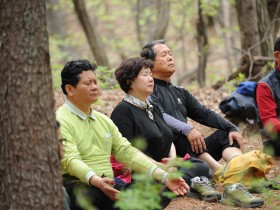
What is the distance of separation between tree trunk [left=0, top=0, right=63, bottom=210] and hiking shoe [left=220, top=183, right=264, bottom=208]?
6.28ft

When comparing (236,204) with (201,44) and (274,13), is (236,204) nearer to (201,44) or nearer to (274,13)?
(274,13)

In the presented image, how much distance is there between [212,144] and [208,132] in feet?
5.95

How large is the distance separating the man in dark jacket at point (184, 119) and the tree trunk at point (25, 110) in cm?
244

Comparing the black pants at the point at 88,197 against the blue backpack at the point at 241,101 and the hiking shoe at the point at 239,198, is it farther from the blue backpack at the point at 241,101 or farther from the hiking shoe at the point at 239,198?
the blue backpack at the point at 241,101

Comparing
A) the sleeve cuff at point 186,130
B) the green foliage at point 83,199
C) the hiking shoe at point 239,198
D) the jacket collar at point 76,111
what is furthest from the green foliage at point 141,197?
the sleeve cuff at point 186,130

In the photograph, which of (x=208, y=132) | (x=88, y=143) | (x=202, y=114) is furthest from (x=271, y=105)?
(x=88, y=143)

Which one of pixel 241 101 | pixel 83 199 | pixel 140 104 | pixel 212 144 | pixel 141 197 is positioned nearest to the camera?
pixel 141 197

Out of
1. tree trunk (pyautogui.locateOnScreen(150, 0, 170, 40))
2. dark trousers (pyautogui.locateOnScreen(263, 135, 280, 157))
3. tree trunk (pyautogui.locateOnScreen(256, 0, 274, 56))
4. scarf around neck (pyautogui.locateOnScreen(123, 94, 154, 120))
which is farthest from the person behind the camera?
tree trunk (pyautogui.locateOnScreen(150, 0, 170, 40))

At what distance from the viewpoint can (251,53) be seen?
9664mm

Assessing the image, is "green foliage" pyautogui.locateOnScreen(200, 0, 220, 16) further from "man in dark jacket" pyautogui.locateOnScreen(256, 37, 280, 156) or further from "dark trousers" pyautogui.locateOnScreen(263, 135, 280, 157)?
"dark trousers" pyautogui.locateOnScreen(263, 135, 280, 157)

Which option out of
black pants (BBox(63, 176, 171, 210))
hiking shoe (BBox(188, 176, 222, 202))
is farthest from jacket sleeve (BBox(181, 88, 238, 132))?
black pants (BBox(63, 176, 171, 210))

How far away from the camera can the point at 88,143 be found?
4168 mm

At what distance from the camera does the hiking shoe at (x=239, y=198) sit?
177 inches

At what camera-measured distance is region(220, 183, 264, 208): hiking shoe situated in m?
4.49
